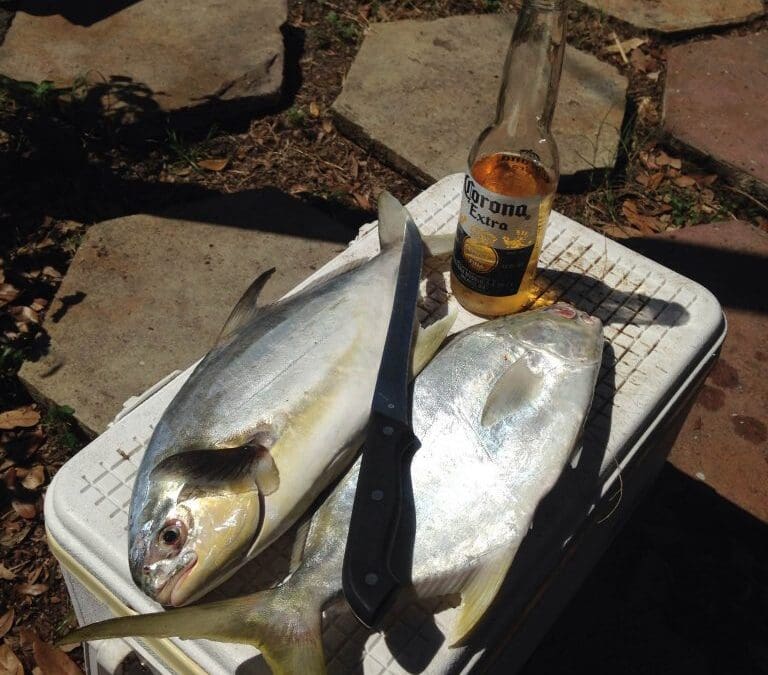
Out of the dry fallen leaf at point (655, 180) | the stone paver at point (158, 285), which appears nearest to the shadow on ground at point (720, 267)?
the dry fallen leaf at point (655, 180)

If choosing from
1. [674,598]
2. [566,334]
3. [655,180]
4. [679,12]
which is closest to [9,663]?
[566,334]

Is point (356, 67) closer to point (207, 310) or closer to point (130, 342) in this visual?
point (207, 310)

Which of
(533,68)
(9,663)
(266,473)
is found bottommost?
(9,663)

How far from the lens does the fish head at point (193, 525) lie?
51.6 inches

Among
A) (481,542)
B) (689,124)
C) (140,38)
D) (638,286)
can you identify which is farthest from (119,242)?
(689,124)

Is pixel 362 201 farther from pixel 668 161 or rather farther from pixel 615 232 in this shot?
pixel 668 161

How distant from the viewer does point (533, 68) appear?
71.4 inches

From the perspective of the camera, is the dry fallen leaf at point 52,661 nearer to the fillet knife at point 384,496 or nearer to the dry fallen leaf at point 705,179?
the fillet knife at point 384,496

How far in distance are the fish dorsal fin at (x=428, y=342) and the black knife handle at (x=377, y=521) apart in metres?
0.22

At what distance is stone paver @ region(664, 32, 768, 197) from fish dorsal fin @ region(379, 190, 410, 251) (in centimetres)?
246

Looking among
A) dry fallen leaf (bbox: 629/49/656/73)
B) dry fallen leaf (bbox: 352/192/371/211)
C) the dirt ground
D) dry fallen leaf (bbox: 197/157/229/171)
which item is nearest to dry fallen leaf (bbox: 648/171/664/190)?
the dirt ground

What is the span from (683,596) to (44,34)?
393 centimetres

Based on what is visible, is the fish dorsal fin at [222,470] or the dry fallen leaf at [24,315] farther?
the dry fallen leaf at [24,315]

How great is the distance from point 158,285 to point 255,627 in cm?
203
